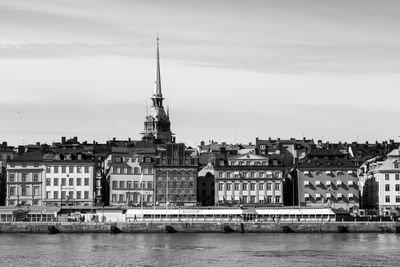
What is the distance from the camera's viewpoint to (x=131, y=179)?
477 feet

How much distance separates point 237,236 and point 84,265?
34556mm

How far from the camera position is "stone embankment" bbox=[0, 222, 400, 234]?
12188 cm

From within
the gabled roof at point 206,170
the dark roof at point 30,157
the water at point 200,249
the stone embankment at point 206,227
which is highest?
the dark roof at point 30,157

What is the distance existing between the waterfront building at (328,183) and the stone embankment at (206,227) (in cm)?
2260

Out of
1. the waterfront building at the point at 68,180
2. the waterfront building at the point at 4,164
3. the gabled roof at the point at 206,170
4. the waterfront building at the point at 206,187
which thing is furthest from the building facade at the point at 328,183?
the waterfront building at the point at 4,164

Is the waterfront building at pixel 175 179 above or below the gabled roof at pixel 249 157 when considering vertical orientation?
below

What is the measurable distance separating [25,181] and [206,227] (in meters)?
33.4

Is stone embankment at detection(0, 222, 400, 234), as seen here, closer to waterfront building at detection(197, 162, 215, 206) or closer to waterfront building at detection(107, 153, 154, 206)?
waterfront building at detection(107, 153, 154, 206)

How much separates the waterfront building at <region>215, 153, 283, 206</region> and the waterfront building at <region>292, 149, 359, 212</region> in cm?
331

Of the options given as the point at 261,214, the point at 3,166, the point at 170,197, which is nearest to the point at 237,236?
the point at 261,214

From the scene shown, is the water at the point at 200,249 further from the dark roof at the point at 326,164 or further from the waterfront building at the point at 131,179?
the dark roof at the point at 326,164

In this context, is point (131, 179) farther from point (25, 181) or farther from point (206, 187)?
point (25, 181)

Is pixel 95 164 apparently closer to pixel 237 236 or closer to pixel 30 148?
pixel 30 148

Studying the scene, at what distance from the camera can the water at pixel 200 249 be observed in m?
84.8
